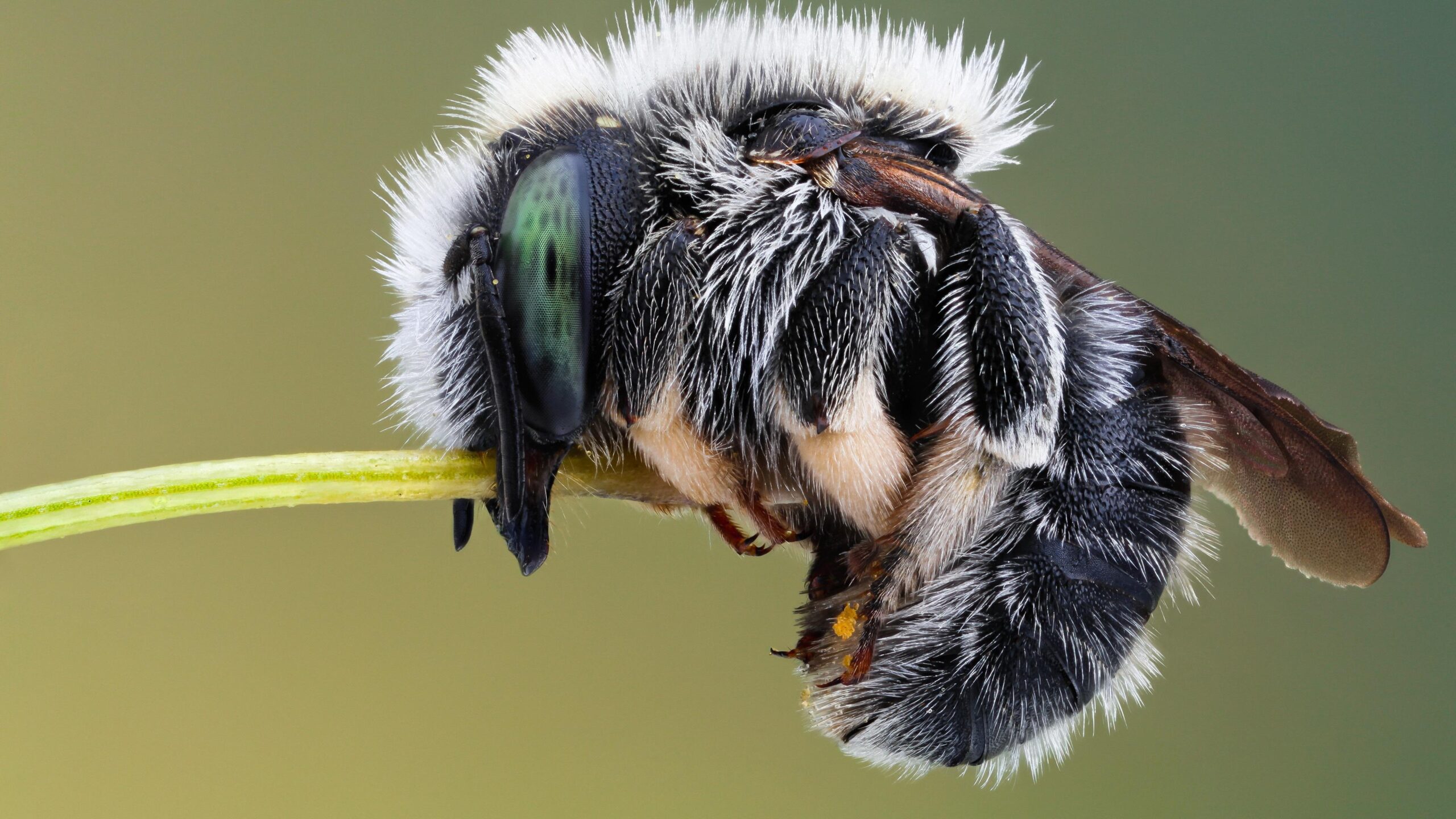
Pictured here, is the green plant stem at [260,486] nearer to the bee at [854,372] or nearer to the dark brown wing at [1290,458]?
the bee at [854,372]

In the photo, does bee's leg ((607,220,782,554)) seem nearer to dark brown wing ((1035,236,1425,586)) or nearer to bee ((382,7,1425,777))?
bee ((382,7,1425,777))

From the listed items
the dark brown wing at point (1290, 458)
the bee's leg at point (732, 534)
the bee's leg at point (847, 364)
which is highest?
the bee's leg at point (847, 364)

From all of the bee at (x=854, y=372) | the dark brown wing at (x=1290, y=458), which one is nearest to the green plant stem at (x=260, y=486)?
the bee at (x=854, y=372)

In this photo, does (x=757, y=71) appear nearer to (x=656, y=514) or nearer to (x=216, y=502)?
(x=656, y=514)

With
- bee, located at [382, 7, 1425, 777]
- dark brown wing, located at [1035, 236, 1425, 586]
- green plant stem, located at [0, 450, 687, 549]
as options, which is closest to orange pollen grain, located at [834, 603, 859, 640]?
bee, located at [382, 7, 1425, 777]

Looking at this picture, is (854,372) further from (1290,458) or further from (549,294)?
(1290,458)

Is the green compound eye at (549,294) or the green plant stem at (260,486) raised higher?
the green compound eye at (549,294)

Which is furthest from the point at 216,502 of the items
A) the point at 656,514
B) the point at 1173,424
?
the point at 1173,424

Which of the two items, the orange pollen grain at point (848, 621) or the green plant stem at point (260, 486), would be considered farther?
the orange pollen grain at point (848, 621)
